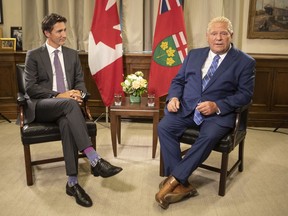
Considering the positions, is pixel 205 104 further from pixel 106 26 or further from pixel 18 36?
pixel 18 36

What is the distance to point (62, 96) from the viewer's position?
2.46 metres

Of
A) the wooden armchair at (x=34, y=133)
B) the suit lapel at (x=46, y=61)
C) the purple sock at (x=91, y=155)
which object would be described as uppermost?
the suit lapel at (x=46, y=61)

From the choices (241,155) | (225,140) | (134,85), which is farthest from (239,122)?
(134,85)

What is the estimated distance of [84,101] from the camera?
8.61ft

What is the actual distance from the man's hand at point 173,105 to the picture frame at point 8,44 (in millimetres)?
2584

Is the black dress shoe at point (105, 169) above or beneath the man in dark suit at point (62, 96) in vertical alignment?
beneath

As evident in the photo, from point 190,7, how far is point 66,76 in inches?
78.8

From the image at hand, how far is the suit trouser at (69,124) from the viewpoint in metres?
2.23

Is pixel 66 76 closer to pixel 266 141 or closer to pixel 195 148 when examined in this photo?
pixel 195 148

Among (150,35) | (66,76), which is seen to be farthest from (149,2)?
(66,76)

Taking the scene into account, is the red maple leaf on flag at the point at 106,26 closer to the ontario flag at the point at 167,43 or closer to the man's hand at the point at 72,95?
the ontario flag at the point at 167,43

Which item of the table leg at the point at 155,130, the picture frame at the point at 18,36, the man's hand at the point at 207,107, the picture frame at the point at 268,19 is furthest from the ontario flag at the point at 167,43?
the picture frame at the point at 18,36

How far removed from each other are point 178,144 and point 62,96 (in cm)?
95

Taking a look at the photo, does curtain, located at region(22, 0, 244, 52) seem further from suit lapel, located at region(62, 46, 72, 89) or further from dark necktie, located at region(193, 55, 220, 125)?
dark necktie, located at region(193, 55, 220, 125)
